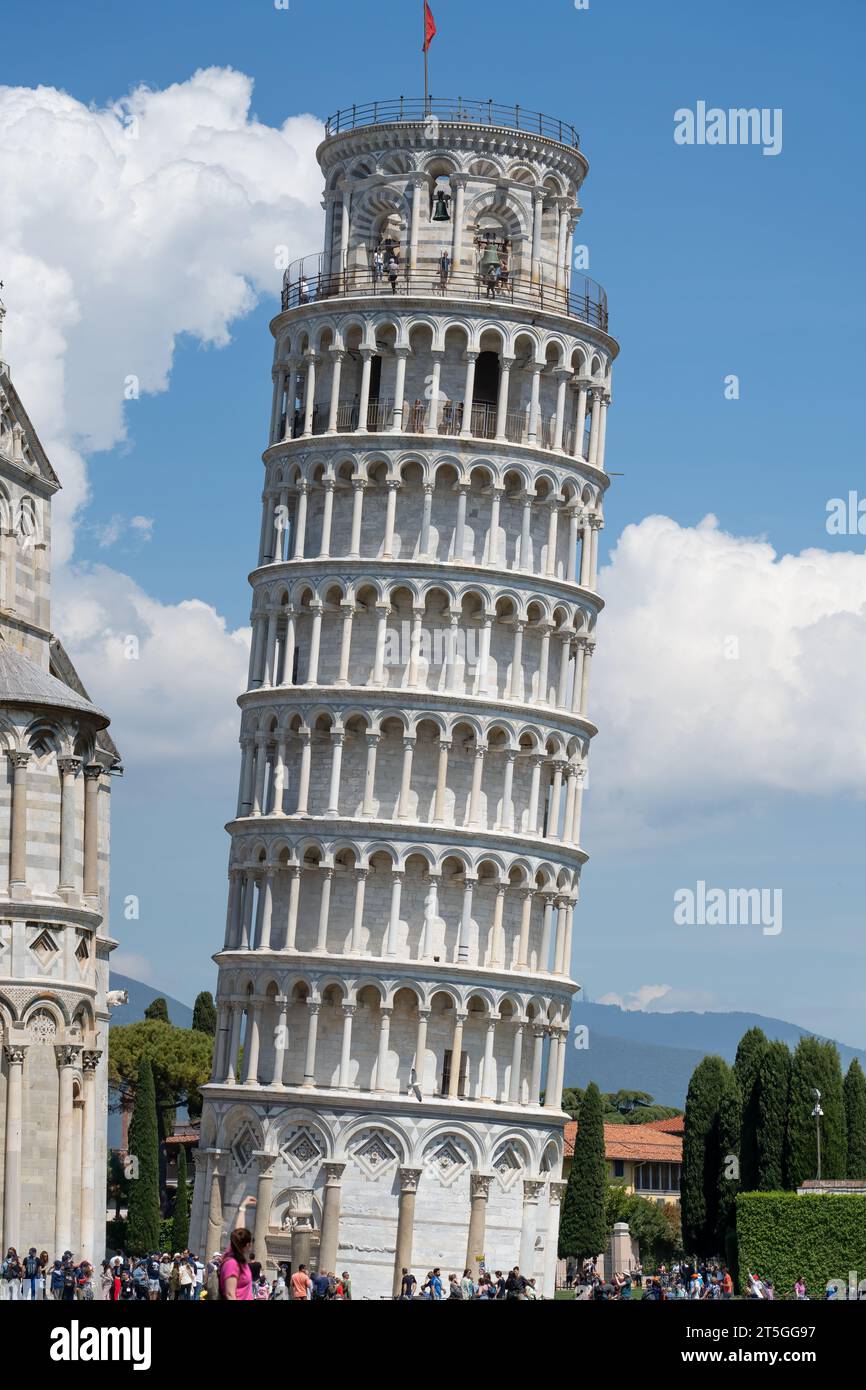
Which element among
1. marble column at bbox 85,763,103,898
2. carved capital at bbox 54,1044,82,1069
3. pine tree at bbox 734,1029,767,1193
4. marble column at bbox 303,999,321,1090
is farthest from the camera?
pine tree at bbox 734,1029,767,1193

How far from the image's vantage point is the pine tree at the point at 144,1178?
390 feet

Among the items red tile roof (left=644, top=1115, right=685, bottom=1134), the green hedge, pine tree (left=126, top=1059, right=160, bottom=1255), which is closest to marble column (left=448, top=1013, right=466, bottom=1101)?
the green hedge

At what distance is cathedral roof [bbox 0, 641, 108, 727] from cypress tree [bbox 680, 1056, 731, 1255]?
5657 cm

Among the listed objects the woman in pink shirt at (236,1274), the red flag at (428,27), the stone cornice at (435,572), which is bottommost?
the woman in pink shirt at (236,1274)

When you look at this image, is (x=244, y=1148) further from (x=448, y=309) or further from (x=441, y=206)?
(x=441, y=206)

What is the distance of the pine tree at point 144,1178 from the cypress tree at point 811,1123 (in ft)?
104

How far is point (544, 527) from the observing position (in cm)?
9162

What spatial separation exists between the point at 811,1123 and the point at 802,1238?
1130cm

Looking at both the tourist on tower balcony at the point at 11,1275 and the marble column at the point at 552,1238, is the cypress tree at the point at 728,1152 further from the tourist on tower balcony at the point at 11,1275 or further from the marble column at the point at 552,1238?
the tourist on tower balcony at the point at 11,1275

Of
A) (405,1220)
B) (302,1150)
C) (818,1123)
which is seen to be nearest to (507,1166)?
(405,1220)

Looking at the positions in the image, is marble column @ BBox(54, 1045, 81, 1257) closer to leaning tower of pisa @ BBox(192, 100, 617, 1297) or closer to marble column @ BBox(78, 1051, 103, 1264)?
marble column @ BBox(78, 1051, 103, 1264)

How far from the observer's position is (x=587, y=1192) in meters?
115

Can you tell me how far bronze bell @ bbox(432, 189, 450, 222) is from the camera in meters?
93.1

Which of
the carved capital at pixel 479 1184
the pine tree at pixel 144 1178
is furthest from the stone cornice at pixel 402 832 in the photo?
the pine tree at pixel 144 1178
